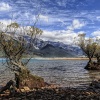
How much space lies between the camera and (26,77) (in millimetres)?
30078

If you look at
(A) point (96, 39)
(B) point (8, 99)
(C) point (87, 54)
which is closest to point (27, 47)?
(B) point (8, 99)

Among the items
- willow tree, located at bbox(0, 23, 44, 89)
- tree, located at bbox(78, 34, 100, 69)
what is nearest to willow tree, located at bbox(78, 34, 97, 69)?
tree, located at bbox(78, 34, 100, 69)

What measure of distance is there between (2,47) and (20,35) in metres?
3.14

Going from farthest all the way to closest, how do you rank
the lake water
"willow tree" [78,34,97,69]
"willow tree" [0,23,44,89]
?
"willow tree" [78,34,97,69] → the lake water → "willow tree" [0,23,44,89]

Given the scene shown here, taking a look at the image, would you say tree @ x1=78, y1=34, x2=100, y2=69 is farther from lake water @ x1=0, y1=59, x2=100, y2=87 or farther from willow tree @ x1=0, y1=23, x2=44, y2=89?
willow tree @ x1=0, y1=23, x2=44, y2=89

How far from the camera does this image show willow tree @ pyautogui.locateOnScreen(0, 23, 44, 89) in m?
29.8

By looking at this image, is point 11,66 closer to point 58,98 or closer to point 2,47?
point 2,47

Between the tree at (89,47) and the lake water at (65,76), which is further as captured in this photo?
the tree at (89,47)

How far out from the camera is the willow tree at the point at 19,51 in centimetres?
2980

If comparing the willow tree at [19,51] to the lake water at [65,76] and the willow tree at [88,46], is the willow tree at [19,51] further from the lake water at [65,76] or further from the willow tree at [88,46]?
the willow tree at [88,46]

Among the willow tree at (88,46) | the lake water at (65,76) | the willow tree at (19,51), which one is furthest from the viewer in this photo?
the willow tree at (88,46)

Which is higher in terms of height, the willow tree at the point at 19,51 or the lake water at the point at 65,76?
the willow tree at the point at 19,51

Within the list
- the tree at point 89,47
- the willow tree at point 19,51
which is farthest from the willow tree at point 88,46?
the willow tree at point 19,51

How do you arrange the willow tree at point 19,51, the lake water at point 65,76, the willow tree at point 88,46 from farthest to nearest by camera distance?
the willow tree at point 88,46
the lake water at point 65,76
the willow tree at point 19,51
